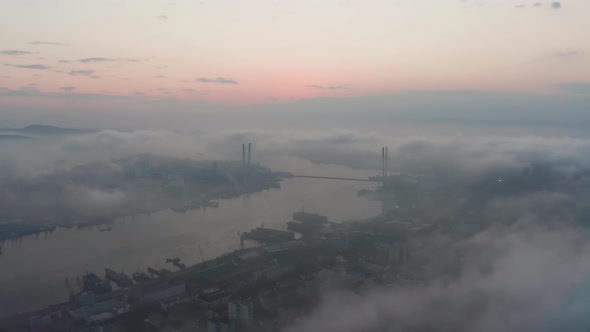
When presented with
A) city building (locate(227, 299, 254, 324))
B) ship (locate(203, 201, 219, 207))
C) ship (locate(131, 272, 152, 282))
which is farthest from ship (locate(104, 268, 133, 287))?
ship (locate(203, 201, 219, 207))

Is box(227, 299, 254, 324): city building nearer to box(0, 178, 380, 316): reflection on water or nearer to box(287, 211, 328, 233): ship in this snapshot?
box(0, 178, 380, 316): reflection on water

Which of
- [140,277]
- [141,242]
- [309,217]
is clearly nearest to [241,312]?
[140,277]

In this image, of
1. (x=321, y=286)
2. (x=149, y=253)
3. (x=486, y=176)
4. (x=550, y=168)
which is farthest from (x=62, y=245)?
(x=550, y=168)

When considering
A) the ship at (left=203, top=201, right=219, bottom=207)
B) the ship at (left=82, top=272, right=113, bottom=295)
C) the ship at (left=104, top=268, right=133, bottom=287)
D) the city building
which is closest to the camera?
the city building

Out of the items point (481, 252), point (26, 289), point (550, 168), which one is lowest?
point (26, 289)

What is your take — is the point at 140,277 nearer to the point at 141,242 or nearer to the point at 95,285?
the point at 95,285

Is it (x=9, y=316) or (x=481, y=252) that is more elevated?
(x=481, y=252)

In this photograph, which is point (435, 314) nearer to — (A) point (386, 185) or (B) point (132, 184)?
(A) point (386, 185)
